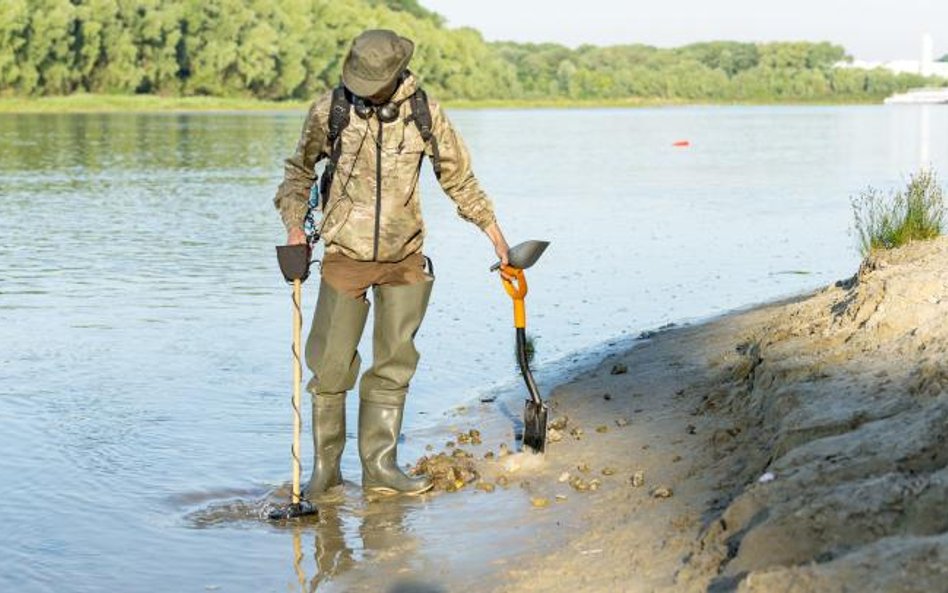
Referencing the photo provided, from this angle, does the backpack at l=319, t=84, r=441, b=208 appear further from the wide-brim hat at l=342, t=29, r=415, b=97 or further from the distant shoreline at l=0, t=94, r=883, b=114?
the distant shoreline at l=0, t=94, r=883, b=114

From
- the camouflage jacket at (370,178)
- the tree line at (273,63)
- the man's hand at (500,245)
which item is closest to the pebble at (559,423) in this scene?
the man's hand at (500,245)

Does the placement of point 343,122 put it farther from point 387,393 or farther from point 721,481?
point 721,481

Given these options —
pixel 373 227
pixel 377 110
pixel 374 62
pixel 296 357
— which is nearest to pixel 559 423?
pixel 296 357

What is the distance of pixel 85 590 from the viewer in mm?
6582

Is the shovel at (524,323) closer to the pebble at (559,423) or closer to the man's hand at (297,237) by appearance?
the pebble at (559,423)

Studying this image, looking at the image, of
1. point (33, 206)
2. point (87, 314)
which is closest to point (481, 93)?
point (33, 206)

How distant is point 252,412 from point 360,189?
11.1 feet

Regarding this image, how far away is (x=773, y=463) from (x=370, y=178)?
2.34 m

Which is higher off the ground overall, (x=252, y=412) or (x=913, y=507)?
(x=913, y=507)

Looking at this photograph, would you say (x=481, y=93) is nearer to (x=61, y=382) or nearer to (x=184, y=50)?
(x=184, y=50)

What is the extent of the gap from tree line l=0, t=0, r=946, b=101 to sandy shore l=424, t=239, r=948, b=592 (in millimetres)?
84988

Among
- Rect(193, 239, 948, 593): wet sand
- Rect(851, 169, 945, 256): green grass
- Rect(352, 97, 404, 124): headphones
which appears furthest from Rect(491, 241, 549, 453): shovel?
Rect(851, 169, 945, 256): green grass

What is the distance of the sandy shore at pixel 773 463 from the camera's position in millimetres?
4980

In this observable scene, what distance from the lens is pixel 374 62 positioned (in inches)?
271
